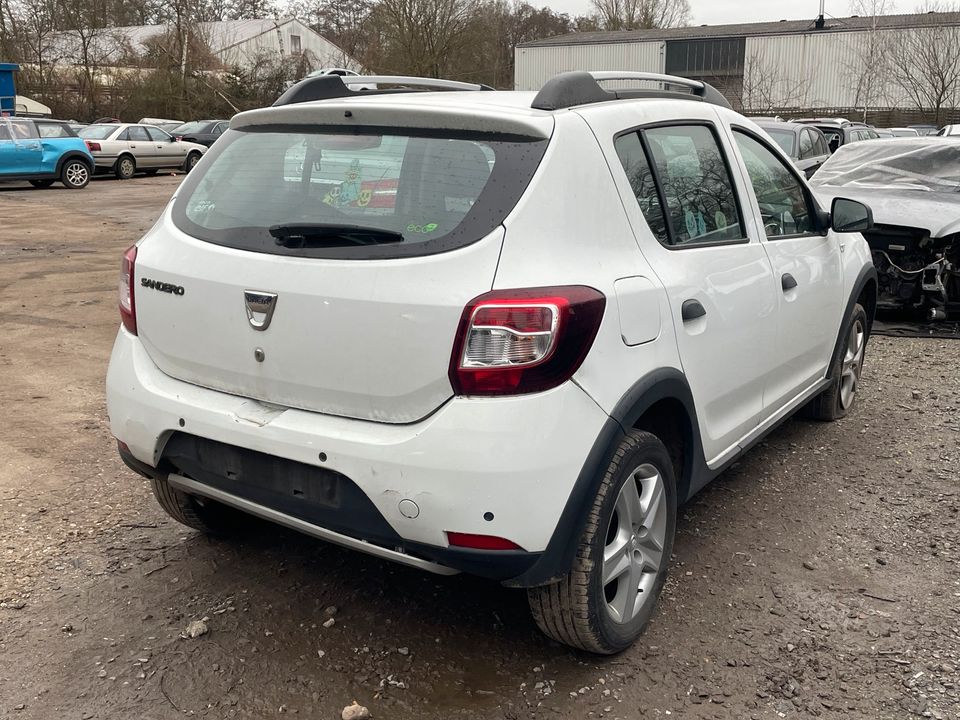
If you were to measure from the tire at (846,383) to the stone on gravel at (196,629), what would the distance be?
3446 mm

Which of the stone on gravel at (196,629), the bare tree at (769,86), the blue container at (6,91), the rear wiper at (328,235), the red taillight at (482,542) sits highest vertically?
the bare tree at (769,86)

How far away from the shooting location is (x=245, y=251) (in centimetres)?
283

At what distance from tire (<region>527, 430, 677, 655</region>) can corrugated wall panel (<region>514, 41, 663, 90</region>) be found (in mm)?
66034

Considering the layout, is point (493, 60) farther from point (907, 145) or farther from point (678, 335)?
point (678, 335)

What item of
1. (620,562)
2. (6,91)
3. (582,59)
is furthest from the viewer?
(582,59)

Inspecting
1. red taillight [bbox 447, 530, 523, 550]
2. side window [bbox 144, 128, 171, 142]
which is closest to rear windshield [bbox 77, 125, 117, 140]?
side window [bbox 144, 128, 171, 142]

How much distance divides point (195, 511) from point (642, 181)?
81.7 inches

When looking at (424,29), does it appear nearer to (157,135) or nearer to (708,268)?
(157,135)

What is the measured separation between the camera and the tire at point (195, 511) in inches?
140

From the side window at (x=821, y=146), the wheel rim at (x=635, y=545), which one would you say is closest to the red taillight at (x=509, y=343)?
the wheel rim at (x=635, y=545)

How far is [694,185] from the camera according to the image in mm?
3461

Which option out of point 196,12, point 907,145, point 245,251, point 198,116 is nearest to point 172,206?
point 245,251

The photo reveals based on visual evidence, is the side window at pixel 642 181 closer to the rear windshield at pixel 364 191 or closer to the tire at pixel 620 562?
the rear windshield at pixel 364 191

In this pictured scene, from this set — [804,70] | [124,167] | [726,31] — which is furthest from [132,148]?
[726,31]
